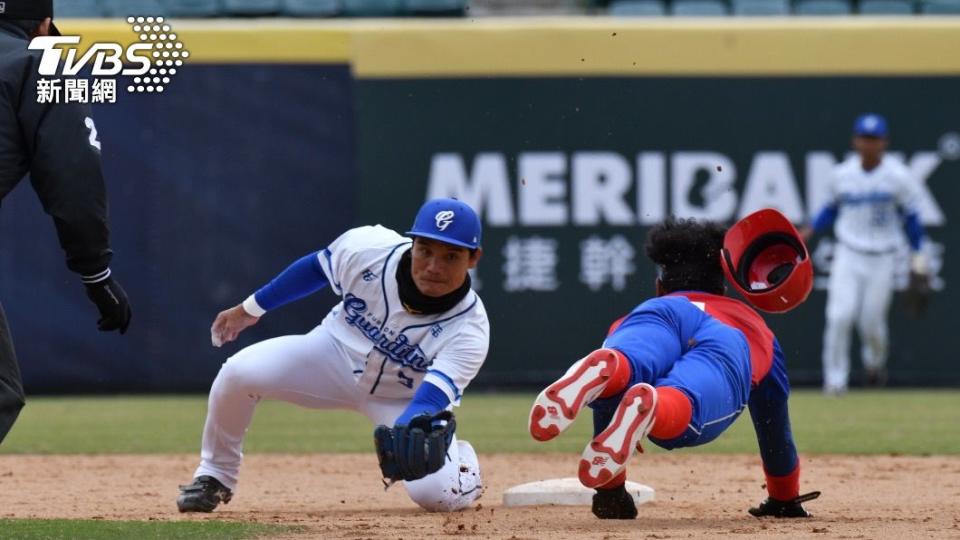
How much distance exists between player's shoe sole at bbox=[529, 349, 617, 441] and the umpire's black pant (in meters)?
1.55

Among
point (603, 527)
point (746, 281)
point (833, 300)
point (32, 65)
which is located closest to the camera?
point (32, 65)

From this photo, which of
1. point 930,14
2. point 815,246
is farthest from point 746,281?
point 930,14

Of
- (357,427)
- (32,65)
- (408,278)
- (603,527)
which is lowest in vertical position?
(357,427)

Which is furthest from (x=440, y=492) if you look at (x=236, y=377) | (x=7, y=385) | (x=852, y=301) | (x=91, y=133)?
(x=852, y=301)

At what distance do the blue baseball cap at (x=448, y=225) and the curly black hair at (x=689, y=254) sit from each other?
0.71 m

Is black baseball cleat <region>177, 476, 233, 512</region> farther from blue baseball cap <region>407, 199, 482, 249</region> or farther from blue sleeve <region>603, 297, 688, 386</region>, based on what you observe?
blue sleeve <region>603, 297, 688, 386</region>

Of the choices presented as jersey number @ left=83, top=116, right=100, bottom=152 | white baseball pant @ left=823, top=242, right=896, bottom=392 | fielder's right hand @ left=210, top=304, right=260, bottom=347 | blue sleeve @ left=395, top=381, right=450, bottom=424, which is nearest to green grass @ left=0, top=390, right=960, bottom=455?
white baseball pant @ left=823, top=242, right=896, bottom=392

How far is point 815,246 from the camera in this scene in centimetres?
1308

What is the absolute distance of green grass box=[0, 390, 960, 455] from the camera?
29.9 ft

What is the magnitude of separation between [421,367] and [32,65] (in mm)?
1829

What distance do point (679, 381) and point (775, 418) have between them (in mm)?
782

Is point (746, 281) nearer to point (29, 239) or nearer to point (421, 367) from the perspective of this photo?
point (421, 367)

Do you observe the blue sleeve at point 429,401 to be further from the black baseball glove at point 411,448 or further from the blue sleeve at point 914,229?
the blue sleeve at point 914,229

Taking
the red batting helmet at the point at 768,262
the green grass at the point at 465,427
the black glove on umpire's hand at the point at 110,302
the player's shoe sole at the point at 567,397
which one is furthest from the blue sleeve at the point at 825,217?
the black glove on umpire's hand at the point at 110,302
